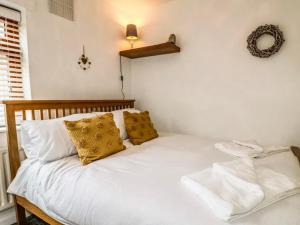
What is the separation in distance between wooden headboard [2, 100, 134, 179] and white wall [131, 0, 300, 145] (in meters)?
0.76

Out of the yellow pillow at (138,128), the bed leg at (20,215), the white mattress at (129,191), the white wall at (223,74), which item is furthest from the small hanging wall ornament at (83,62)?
the bed leg at (20,215)

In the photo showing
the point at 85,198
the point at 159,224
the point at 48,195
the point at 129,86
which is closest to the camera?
the point at 159,224

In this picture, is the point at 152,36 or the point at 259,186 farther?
the point at 152,36

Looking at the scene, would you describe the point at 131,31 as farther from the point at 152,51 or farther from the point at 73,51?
the point at 73,51

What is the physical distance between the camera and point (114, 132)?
165 cm

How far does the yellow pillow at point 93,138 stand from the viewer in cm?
142

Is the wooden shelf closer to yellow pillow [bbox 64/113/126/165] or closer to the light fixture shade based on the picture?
the light fixture shade

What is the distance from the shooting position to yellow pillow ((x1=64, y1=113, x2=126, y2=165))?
55.7 inches

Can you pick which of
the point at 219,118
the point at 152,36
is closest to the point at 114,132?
the point at 219,118

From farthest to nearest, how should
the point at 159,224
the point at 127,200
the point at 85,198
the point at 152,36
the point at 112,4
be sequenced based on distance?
the point at 152,36
the point at 112,4
the point at 85,198
the point at 127,200
the point at 159,224

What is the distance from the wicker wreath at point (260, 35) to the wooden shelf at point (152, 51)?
85 cm

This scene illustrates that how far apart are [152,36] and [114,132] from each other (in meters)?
1.70

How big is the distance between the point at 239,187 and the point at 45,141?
1325mm

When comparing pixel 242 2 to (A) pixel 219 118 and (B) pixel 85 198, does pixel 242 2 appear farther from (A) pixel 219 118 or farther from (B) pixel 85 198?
(B) pixel 85 198
